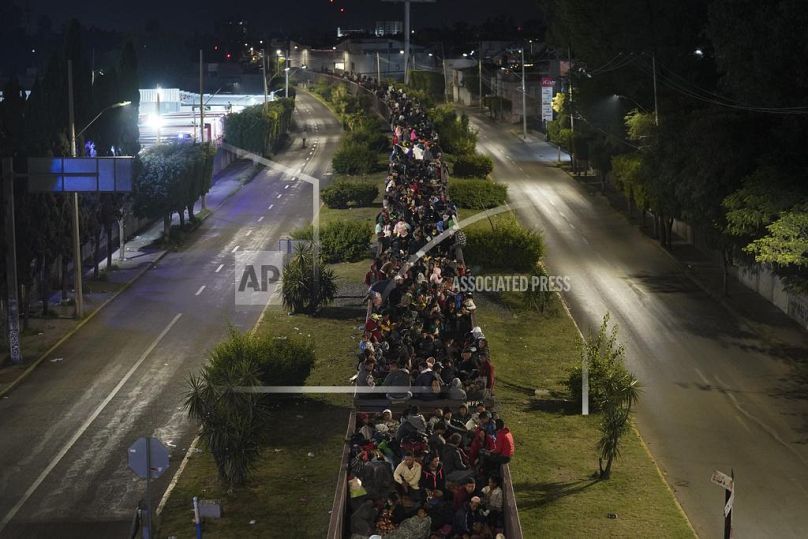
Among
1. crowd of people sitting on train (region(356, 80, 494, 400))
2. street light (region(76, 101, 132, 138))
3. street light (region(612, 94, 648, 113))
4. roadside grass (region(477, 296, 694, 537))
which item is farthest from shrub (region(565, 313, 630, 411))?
street light (region(612, 94, 648, 113))

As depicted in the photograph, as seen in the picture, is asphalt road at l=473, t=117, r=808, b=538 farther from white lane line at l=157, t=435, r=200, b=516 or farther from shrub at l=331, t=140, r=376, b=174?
shrub at l=331, t=140, r=376, b=174

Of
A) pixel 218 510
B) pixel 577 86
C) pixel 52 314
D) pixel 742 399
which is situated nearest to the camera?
pixel 218 510

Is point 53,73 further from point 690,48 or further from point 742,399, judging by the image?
point 690,48

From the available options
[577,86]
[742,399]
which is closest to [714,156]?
[742,399]

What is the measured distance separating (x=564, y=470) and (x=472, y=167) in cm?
4228

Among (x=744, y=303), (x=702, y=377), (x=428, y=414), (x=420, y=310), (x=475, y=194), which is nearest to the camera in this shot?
(x=428, y=414)

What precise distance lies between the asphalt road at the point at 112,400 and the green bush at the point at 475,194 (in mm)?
9358

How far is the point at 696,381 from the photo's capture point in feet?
96.6

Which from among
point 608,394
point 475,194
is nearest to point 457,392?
point 608,394

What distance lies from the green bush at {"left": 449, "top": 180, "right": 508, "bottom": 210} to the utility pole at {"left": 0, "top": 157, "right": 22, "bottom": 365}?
26279 millimetres

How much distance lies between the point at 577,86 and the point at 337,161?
14467 mm

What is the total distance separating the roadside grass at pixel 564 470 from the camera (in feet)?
64.5

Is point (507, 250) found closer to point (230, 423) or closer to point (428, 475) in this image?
point (230, 423)

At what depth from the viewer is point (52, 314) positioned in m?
36.7
